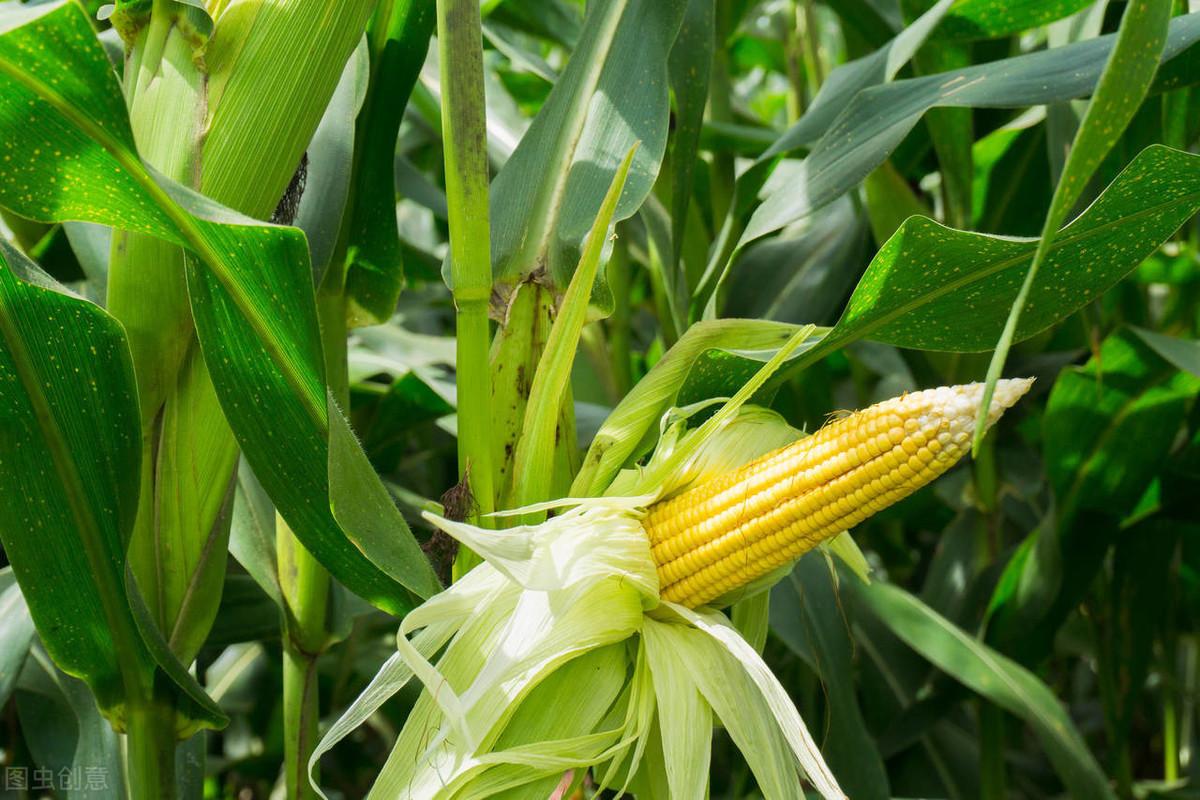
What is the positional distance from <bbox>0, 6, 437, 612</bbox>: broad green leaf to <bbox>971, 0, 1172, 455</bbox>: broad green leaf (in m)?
0.35

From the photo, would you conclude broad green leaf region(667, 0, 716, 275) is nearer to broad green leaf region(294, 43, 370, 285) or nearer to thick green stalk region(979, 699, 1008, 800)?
broad green leaf region(294, 43, 370, 285)

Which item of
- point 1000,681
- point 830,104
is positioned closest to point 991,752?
point 1000,681

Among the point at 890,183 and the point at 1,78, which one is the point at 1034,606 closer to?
the point at 890,183

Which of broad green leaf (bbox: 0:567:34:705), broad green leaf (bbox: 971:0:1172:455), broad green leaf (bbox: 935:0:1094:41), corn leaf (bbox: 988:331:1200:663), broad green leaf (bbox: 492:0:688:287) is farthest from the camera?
corn leaf (bbox: 988:331:1200:663)

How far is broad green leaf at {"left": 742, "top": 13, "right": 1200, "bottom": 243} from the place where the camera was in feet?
2.43

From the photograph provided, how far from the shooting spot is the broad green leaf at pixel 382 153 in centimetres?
83

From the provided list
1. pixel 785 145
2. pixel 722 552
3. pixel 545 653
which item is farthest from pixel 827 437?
pixel 785 145

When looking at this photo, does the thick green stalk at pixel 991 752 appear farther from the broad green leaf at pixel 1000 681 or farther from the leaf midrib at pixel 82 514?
the leaf midrib at pixel 82 514

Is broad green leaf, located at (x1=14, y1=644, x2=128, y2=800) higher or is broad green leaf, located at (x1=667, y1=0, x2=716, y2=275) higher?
broad green leaf, located at (x1=667, y1=0, x2=716, y2=275)

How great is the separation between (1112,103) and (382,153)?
22.7 inches

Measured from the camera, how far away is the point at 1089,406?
3.68 feet

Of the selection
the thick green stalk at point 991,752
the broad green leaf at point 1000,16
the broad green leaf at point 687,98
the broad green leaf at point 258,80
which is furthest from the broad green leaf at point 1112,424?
the broad green leaf at point 258,80

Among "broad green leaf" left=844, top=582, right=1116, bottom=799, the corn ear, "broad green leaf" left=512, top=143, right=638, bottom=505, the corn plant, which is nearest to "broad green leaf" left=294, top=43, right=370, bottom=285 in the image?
the corn plant

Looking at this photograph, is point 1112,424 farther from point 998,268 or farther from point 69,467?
point 69,467
